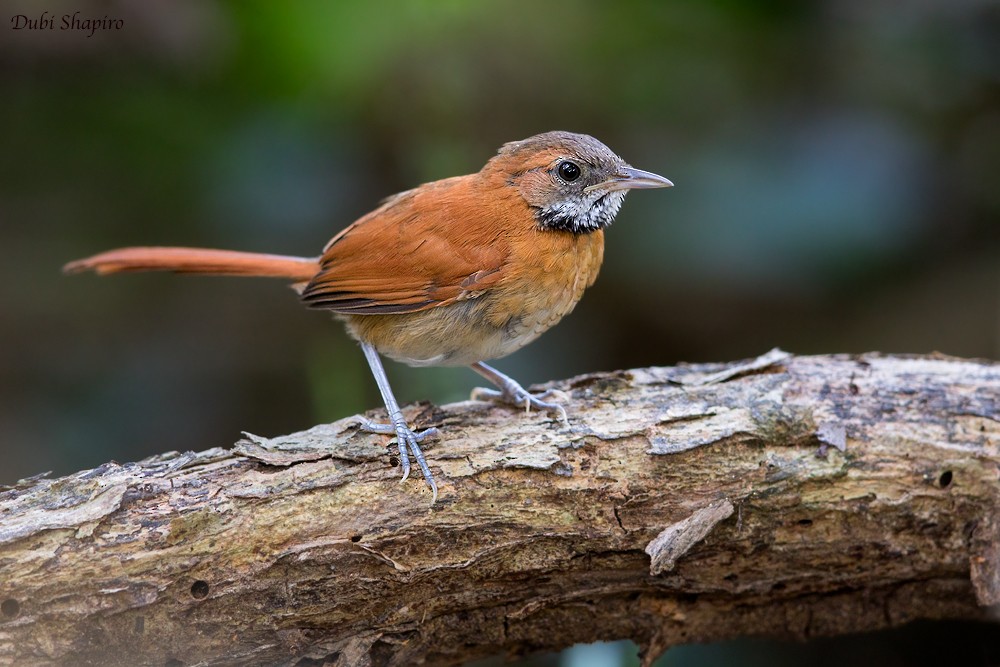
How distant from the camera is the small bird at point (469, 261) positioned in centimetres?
351

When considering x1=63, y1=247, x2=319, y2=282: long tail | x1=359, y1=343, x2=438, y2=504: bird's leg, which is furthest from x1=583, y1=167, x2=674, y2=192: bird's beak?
x1=63, y1=247, x2=319, y2=282: long tail

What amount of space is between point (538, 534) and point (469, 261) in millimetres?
1105

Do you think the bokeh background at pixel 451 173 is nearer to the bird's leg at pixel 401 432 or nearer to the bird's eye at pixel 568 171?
the bird's leg at pixel 401 432

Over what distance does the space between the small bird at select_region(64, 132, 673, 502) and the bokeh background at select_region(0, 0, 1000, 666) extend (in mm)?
1091

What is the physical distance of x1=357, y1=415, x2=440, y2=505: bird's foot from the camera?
10.2ft

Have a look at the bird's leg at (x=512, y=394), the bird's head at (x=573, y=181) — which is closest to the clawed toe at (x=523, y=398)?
the bird's leg at (x=512, y=394)

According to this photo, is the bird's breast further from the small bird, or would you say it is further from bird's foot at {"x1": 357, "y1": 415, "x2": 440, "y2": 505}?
bird's foot at {"x1": 357, "y1": 415, "x2": 440, "y2": 505}

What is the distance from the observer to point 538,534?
9.91ft

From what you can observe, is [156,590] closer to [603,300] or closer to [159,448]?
[159,448]

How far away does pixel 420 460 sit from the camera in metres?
3.14

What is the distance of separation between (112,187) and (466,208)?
114 inches
